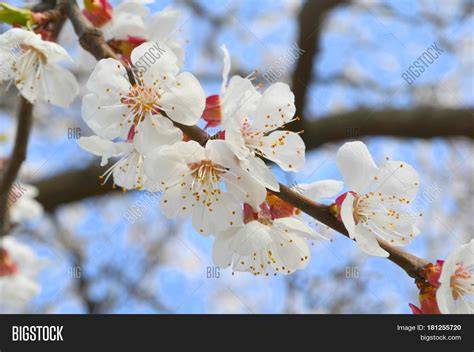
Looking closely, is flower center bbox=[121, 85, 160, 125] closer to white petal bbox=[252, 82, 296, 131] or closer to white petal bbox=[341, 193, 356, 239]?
white petal bbox=[252, 82, 296, 131]

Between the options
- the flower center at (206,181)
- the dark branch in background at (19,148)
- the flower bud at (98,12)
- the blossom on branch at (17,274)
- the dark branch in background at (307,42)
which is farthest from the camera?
the dark branch in background at (307,42)

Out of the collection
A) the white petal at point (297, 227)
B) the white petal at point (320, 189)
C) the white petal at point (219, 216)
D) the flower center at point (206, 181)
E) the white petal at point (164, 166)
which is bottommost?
the white petal at point (297, 227)

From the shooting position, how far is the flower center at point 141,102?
3.71ft

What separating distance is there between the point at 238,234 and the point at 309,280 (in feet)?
8.84

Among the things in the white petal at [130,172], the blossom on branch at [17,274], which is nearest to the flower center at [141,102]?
the white petal at [130,172]

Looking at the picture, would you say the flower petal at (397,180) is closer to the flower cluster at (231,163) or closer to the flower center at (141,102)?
the flower cluster at (231,163)

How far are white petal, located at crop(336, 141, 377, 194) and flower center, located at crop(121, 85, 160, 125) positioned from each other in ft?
1.26

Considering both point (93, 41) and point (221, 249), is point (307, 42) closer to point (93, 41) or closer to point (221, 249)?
point (93, 41)

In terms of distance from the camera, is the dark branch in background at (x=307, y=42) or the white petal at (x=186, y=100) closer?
the white petal at (x=186, y=100)

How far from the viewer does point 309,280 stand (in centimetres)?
367

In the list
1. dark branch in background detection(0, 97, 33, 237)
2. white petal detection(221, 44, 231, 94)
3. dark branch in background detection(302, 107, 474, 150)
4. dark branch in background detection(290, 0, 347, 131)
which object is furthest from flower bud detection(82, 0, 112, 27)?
dark branch in background detection(302, 107, 474, 150)

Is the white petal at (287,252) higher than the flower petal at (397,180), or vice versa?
the flower petal at (397,180)

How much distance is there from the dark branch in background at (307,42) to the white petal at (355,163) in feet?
6.13
